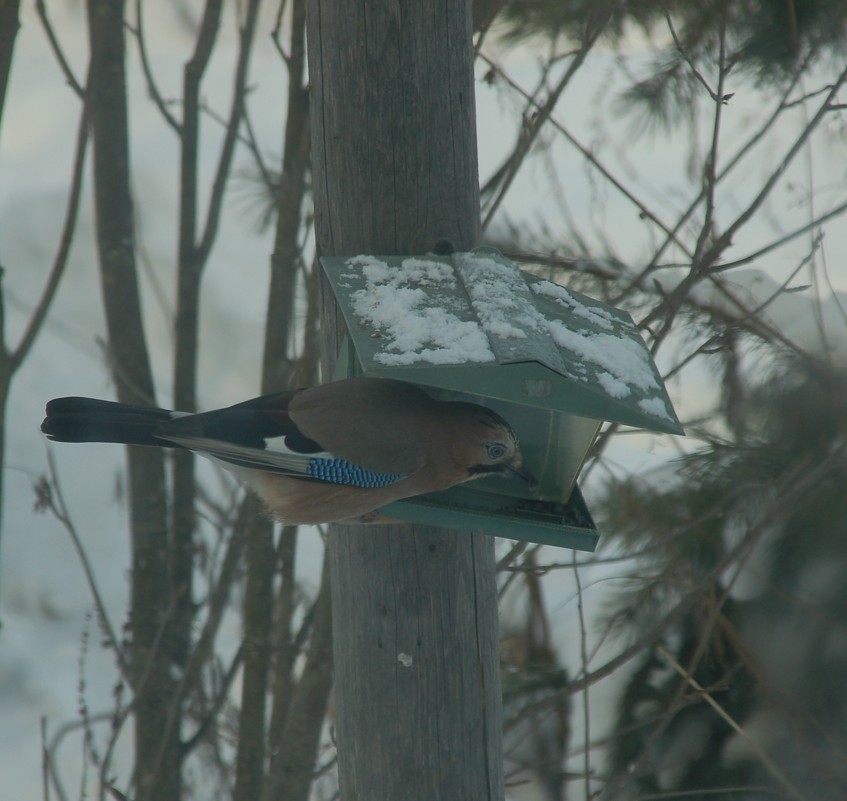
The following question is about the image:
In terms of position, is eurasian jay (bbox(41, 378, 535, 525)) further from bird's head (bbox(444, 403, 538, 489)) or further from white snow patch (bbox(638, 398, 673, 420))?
white snow patch (bbox(638, 398, 673, 420))

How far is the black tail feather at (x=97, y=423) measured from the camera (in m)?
2.57

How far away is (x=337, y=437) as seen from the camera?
100 inches

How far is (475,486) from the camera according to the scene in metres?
2.84

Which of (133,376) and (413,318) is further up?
(133,376)

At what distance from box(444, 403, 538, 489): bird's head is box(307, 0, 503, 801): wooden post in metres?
0.18

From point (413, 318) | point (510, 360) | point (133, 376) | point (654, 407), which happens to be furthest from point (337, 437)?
point (133, 376)

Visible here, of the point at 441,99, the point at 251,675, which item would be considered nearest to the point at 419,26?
the point at 441,99

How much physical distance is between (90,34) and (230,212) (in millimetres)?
4087

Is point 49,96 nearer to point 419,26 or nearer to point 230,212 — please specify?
point 230,212

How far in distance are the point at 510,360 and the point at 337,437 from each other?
2.15 ft

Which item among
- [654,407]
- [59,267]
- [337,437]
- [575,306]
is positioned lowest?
[654,407]

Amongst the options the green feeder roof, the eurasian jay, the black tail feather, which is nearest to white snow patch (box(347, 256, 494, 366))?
the green feeder roof

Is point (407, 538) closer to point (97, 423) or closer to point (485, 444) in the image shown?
point (485, 444)

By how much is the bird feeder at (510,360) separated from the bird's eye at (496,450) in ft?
0.43
